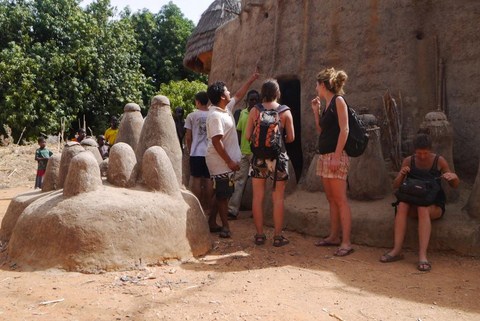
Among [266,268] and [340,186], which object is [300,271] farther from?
[340,186]

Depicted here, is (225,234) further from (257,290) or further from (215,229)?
(257,290)

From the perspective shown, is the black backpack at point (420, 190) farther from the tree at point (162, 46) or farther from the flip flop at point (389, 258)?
the tree at point (162, 46)

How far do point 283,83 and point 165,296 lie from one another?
17.0ft

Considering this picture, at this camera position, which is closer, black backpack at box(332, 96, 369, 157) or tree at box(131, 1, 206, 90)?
black backpack at box(332, 96, 369, 157)

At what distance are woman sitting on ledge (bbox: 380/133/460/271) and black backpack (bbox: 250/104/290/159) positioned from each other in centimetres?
119

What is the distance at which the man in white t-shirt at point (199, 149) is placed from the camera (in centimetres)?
556

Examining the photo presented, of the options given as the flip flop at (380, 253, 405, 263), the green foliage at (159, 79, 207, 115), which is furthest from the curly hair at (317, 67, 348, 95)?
the green foliage at (159, 79, 207, 115)

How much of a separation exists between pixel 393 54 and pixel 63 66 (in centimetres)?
1582

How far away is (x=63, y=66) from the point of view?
1912 cm

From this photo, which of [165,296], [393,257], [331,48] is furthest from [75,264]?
[331,48]

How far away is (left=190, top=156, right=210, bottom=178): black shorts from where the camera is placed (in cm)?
555

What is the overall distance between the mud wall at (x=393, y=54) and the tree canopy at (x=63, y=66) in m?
13.1

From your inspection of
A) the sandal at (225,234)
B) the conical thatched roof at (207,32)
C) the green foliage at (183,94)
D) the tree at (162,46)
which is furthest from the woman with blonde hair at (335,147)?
the tree at (162,46)

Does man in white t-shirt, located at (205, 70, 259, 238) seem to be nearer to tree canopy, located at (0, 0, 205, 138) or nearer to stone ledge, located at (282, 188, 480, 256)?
stone ledge, located at (282, 188, 480, 256)
